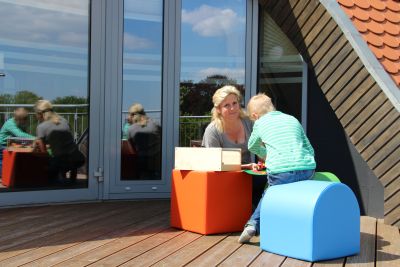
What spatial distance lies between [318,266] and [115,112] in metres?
2.98

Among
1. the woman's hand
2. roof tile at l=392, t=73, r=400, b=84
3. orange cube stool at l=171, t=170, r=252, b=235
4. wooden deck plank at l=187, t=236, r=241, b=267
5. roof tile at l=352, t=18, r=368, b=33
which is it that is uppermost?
roof tile at l=352, t=18, r=368, b=33

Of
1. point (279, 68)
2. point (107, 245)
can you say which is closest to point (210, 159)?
point (107, 245)

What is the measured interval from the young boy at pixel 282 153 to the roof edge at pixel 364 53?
0.95m

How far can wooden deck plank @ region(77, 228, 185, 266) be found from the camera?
305 centimetres

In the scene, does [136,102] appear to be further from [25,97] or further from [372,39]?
[372,39]

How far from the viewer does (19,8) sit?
4.92 meters

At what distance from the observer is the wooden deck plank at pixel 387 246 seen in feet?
10.3

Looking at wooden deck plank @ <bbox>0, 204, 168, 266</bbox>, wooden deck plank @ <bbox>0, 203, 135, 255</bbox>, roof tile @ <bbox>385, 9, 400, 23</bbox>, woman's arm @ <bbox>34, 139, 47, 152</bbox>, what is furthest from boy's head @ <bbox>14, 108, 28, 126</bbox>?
roof tile @ <bbox>385, 9, 400, 23</bbox>

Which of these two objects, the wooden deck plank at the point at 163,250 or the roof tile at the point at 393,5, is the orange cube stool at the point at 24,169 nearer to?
the wooden deck plank at the point at 163,250

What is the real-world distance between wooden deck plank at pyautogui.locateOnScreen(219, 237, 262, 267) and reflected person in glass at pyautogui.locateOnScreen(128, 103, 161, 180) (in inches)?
84.2

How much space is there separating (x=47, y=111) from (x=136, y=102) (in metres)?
0.91

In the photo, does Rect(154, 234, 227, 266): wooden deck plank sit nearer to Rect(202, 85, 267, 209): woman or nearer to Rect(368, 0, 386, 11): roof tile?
Rect(202, 85, 267, 209): woman

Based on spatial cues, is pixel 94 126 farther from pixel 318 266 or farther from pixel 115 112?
pixel 318 266

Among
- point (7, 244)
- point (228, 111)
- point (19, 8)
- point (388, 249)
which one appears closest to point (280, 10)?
point (228, 111)
